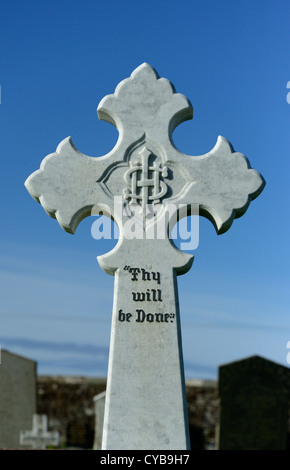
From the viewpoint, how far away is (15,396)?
1554 centimetres

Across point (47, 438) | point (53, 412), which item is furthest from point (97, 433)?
point (53, 412)

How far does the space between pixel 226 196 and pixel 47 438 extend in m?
11.7

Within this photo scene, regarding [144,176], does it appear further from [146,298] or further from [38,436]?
[38,436]

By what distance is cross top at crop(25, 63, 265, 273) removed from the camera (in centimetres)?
600

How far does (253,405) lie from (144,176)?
11.1 metres

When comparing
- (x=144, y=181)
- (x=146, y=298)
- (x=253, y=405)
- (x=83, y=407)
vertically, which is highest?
(x=144, y=181)

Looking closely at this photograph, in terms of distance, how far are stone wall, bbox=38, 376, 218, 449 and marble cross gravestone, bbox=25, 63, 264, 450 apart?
40.7 ft

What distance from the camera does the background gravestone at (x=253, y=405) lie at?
15586 mm

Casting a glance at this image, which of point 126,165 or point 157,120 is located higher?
point 157,120

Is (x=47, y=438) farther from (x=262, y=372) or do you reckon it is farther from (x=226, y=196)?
(x=226, y=196)

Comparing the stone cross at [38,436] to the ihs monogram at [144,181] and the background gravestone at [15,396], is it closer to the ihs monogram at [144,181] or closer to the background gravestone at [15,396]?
the background gravestone at [15,396]

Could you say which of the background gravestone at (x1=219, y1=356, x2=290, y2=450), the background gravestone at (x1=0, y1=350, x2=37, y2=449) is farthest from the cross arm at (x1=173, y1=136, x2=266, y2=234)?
the background gravestone at (x1=219, y1=356, x2=290, y2=450)

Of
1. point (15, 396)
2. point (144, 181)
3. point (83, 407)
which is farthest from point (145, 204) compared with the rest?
point (83, 407)

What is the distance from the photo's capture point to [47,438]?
52.6 ft
